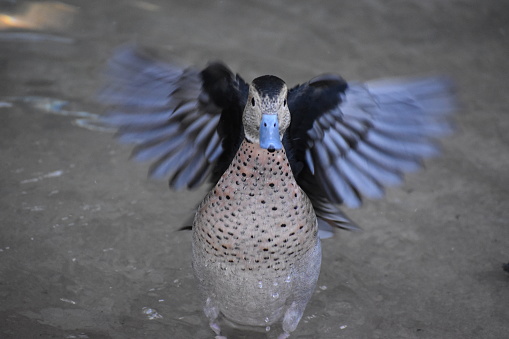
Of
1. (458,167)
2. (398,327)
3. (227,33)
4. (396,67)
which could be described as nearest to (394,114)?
(398,327)

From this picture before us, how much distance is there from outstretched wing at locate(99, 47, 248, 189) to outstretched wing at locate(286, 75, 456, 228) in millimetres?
273

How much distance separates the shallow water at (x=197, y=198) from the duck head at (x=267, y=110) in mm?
1001

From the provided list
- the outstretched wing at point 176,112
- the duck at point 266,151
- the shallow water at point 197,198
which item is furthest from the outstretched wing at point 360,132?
the shallow water at point 197,198

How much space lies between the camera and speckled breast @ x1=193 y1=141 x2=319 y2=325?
8.13ft

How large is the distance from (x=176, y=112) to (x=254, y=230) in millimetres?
646

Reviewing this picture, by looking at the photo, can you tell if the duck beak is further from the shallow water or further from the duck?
the shallow water

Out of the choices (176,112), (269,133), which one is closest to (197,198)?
(176,112)

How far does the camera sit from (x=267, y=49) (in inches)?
202

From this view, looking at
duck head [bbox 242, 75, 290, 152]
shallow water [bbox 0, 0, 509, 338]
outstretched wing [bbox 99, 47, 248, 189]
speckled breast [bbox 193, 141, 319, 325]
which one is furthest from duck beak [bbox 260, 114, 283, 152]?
shallow water [bbox 0, 0, 509, 338]

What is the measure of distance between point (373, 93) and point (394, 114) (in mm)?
117

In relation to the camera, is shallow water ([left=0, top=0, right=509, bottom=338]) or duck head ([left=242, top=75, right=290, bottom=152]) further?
shallow water ([left=0, top=0, right=509, bottom=338])

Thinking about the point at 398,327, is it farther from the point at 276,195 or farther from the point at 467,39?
the point at 467,39

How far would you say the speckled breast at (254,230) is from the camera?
248cm

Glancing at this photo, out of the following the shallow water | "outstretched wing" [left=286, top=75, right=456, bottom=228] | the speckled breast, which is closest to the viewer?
the speckled breast
